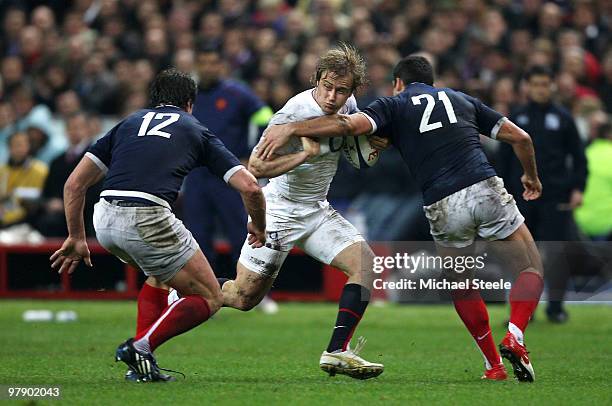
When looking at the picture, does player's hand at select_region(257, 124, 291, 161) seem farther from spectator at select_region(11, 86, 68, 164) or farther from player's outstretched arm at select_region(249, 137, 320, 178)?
spectator at select_region(11, 86, 68, 164)

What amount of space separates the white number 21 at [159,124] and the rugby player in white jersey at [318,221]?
0.62 m

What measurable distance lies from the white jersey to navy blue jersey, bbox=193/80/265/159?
4.07 m

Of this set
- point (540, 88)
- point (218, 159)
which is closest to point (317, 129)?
point (218, 159)

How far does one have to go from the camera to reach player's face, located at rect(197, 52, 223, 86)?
1342 cm

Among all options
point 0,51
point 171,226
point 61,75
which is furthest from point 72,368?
point 0,51

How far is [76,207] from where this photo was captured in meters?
8.31

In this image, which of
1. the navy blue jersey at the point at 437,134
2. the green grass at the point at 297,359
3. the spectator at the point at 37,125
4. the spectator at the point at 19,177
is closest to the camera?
the green grass at the point at 297,359

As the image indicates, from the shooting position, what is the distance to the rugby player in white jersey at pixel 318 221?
8570mm

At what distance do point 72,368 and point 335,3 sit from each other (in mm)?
12029

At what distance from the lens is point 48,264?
1648 centimetres

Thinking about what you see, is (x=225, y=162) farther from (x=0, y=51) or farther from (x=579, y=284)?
(x=0, y=51)

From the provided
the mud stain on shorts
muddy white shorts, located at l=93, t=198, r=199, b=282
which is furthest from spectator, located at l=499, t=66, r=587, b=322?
the mud stain on shorts

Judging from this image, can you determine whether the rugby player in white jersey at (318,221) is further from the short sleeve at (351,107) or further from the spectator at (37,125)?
the spectator at (37,125)

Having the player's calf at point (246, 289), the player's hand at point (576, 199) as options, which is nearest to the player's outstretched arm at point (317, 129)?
the player's calf at point (246, 289)
